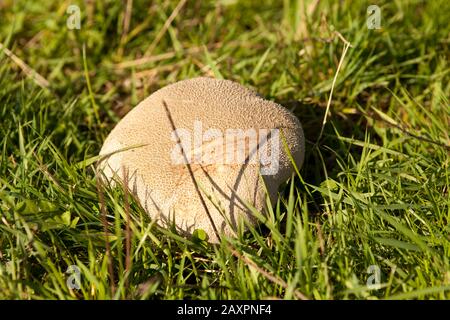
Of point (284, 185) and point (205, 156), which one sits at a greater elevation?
point (205, 156)

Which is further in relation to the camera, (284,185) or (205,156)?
(284,185)

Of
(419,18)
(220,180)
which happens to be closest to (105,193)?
(220,180)

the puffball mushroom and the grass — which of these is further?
the puffball mushroom

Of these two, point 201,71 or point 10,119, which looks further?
point 201,71

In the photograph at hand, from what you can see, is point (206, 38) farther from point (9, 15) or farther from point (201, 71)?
point (9, 15)
